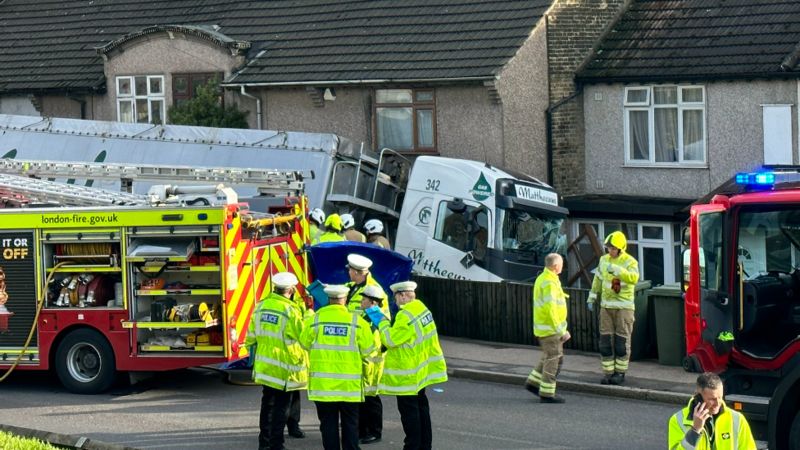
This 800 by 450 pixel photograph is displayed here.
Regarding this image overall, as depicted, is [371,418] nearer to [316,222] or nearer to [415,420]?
[415,420]

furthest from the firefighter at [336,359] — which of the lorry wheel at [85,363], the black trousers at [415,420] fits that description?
the lorry wheel at [85,363]

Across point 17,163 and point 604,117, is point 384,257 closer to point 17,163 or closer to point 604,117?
point 17,163

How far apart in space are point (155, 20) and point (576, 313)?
13.9 metres

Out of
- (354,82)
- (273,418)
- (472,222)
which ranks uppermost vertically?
(354,82)

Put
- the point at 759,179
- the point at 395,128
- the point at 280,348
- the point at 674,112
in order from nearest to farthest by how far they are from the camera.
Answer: the point at 759,179 < the point at 280,348 < the point at 674,112 < the point at 395,128

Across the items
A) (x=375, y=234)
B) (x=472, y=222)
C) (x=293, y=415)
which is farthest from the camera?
(x=472, y=222)

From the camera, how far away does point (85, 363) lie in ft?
48.8

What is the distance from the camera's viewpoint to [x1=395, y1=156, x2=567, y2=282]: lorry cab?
19.3 metres

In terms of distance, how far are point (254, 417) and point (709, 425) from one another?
652 centimetres

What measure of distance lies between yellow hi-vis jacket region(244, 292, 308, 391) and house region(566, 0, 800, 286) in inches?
443

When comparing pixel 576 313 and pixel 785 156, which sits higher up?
pixel 785 156

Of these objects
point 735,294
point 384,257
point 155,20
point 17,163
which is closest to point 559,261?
point 384,257

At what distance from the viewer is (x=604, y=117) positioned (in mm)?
23750

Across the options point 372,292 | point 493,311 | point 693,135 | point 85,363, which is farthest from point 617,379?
point 693,135
